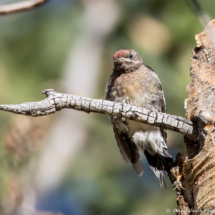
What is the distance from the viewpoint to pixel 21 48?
30.3 feet

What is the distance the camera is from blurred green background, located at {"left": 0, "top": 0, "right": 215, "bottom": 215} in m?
6.43

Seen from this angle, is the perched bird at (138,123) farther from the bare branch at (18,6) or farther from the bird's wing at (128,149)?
the bare branch at (18,6)

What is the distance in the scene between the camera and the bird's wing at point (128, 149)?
446 centimetres

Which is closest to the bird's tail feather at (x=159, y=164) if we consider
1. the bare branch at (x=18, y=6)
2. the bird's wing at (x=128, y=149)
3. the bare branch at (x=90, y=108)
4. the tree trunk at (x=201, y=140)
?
the bird's wing at (x=128, y=149)

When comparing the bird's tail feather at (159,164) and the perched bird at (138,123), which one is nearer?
the bird's tail feather at (159,164)

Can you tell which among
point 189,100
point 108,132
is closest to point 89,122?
point 108,132

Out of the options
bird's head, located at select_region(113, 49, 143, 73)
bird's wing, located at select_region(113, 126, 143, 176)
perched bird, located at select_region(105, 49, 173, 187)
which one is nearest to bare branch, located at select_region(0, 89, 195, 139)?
perched bird, located at select_region(105, 49, 173, 187)

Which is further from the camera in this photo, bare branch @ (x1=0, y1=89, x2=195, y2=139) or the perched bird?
the perched bird

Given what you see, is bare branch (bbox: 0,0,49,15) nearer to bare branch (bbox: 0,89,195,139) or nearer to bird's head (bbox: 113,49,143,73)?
bare branch (bbox: 0,89,195,139)

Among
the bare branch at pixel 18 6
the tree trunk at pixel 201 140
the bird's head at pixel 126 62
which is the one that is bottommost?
the tree trunk at pixel 201 140

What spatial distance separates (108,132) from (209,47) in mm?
4950

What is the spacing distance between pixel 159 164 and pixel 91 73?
15.3ft

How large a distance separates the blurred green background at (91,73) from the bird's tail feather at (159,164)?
3.20ft

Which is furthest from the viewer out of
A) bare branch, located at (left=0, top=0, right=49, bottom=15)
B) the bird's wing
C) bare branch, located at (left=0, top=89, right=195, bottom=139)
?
the bird's wing
